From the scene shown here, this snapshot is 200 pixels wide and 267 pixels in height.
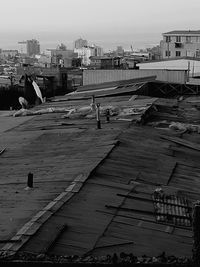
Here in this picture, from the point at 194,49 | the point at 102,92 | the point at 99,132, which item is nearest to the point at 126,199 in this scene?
the point at 99,132

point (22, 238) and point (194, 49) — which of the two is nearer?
point (22, 238)

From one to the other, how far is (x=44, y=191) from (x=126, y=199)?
1512mm

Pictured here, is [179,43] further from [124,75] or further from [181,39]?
[124,75]

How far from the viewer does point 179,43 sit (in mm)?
82312

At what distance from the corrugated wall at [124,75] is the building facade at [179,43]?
146 ft

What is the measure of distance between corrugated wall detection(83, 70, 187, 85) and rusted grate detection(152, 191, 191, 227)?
29.0 metres

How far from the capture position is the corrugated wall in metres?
38.4

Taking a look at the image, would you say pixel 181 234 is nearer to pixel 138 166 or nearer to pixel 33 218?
pixel 33 218

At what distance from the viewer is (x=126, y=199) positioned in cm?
947

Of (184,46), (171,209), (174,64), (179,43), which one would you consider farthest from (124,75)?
(184,46)

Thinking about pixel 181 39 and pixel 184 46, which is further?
pixel 181 39

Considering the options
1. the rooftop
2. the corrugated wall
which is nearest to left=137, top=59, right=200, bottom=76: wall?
the corrugated wall

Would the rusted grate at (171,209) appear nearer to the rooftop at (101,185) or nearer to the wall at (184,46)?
the rooftop at (101,185)

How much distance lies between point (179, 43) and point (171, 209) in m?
75.5
